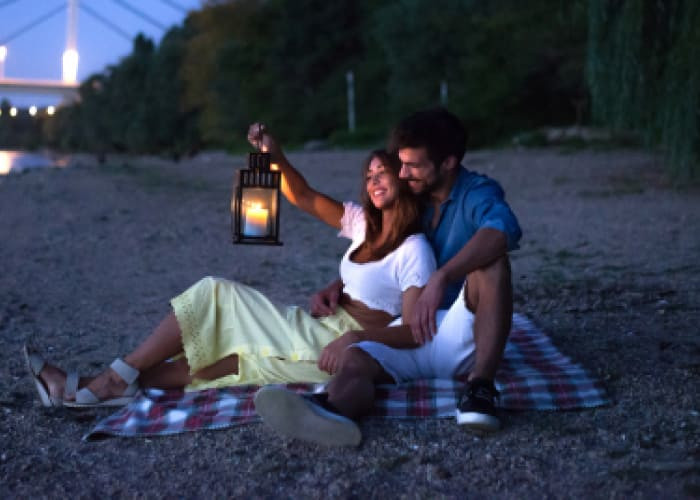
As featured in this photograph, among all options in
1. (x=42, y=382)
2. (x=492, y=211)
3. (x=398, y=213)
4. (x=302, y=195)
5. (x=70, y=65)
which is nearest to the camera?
(x=492, y=211)

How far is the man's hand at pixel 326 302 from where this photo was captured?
2852 millimetres

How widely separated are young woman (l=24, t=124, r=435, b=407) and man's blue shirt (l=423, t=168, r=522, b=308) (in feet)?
0.30

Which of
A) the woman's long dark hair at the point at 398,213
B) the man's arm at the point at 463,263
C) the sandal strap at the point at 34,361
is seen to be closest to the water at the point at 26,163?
the sandal strap at the point at 34,361

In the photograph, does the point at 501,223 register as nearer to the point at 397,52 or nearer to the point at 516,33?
the point at 516,33

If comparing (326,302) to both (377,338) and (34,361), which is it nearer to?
(377,338)

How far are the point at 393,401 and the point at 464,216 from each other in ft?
1.90

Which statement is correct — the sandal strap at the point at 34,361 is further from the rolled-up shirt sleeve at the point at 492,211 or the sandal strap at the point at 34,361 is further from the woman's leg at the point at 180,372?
the rolled-up shirt sleeve at the point at 492,211

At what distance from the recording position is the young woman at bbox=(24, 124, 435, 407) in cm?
269

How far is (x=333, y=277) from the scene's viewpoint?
5.32m

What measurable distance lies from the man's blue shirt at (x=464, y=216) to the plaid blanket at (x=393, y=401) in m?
0.31

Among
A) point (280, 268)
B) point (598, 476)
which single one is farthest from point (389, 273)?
point (280, 268)

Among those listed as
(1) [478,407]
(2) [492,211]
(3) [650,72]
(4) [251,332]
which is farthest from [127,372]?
(3) [650,72]

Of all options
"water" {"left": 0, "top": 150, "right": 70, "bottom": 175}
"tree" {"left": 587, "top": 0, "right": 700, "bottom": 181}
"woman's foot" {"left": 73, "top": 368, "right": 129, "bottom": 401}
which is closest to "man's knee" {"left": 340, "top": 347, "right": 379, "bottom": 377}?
"woman's foot" {"left": 73, "top": 368, "right": 129, "bottom": 401}

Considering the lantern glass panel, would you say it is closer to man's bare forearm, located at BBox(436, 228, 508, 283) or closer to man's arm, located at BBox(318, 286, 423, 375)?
man's arm, located at BBox(318, 286, 423, 375)
